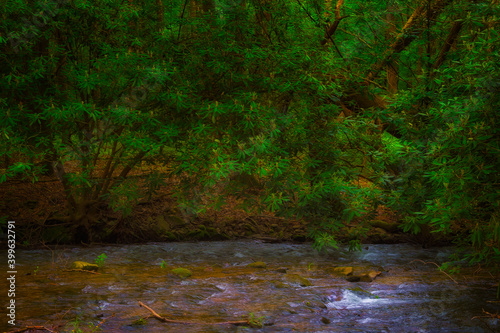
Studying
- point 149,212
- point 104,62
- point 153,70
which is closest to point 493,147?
point 153,70

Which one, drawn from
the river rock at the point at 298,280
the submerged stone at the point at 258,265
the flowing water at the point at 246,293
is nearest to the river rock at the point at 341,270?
the flowing water at the point at 246,293

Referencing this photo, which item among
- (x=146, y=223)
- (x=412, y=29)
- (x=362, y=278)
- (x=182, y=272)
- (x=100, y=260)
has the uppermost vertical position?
(x=412, y=29)

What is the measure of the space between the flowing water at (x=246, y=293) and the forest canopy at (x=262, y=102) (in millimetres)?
1068

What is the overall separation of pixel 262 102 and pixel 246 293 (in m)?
3.15

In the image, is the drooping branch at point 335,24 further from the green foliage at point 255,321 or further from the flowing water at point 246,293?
the green foliage at point 255,321

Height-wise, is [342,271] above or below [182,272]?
below

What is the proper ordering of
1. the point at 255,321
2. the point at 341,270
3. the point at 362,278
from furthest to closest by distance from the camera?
1. the point at 341,270
2. the point at 362,278
3. the point at 255,321

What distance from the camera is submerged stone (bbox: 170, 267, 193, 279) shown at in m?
8.69

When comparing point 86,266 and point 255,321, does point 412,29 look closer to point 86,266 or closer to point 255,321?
point 255,321

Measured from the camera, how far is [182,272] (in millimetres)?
8781

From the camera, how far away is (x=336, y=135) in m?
8.21

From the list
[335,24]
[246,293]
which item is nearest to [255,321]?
[246,293]

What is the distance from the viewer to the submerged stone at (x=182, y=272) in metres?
8.69

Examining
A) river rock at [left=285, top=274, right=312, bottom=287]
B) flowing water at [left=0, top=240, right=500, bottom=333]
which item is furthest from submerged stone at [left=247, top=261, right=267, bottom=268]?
river rock at [left=285, top=274, right=312, bottom=287]
